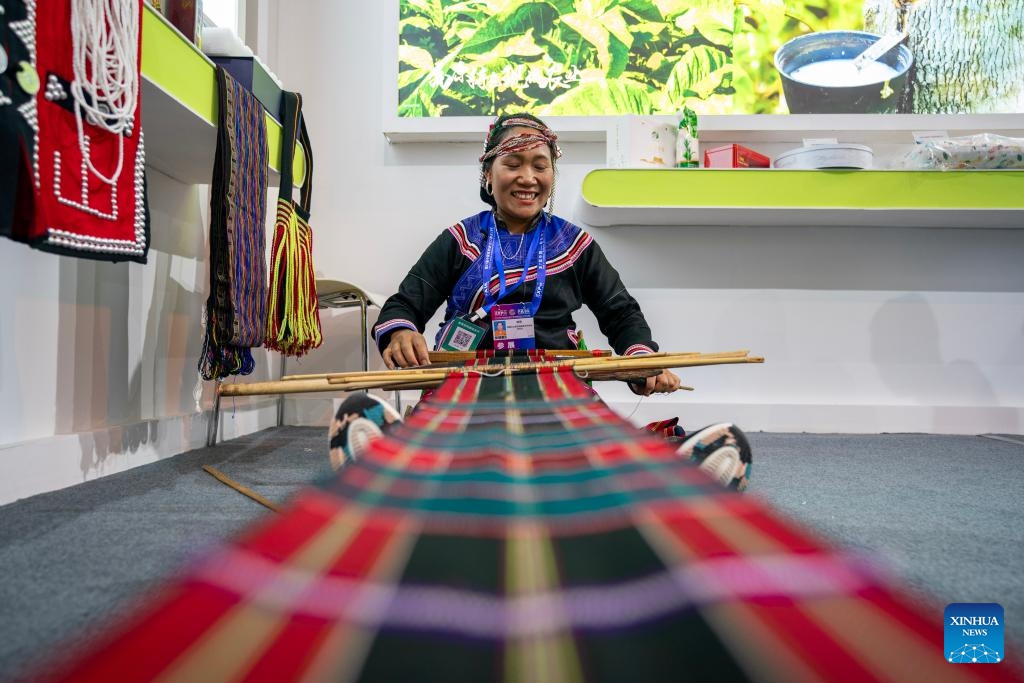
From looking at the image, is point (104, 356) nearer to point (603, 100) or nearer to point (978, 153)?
point (603, 100)

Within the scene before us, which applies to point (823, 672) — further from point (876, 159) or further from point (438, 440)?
point (876, 159)

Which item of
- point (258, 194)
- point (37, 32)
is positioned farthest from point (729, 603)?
point (258, 194)

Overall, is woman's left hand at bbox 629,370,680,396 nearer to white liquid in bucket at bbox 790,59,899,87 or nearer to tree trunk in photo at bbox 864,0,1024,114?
white liquid in bucket at bbox 790,59,899,87

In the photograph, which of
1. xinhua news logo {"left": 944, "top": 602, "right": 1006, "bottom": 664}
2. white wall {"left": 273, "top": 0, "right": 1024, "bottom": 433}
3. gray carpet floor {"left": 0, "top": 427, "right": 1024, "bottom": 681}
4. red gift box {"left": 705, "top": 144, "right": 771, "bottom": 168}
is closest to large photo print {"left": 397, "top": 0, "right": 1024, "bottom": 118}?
white wall {"left": 273, "top": 0, "right": 1024, "bottom": 433}

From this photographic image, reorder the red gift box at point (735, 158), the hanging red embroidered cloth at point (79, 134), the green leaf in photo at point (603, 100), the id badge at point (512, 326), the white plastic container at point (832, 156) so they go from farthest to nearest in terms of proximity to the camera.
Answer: the green leaf in photo at point (603, 100) → the red gift box at point (735, 158) → the white plastic container at point (832, 156) → the id badge at point (512, 326) → the hanging red embroidered cloth at point (79, 134)

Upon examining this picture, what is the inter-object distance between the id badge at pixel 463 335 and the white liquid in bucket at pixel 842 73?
2.01m

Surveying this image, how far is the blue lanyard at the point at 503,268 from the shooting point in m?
1.66

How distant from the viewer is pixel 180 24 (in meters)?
1.46

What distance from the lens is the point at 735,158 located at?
7.95 ft

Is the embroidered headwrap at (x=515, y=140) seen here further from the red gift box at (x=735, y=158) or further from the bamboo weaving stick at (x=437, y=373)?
the red gift box at (x=735, y=158)

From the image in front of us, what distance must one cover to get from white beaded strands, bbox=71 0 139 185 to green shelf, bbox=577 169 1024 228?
5.05 ft

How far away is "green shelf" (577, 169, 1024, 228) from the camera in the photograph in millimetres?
2293

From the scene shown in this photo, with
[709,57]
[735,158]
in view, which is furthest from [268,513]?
[709,57]

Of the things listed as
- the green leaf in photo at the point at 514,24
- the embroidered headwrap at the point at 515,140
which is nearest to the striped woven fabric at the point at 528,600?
the embroidered headwrap at the point at 515,140
